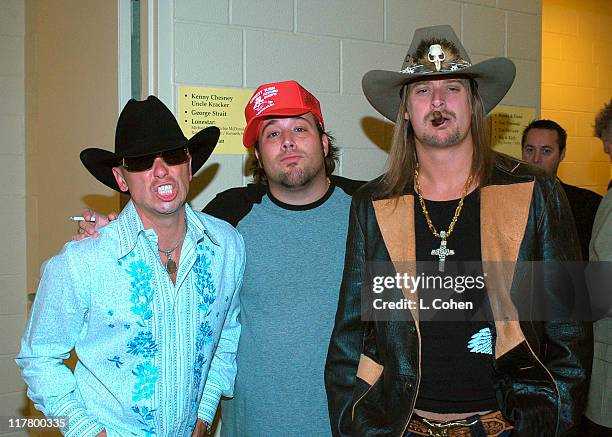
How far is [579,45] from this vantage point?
16.9 ft

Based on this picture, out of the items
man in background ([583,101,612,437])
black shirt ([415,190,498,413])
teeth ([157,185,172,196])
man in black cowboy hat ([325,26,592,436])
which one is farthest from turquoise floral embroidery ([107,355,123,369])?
man in background ([583,101,612,437])

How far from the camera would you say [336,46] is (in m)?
2.75

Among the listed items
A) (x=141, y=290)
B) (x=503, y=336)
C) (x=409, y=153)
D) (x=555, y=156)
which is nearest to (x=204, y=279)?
(x=141, y=290)

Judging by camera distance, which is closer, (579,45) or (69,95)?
(69,95)

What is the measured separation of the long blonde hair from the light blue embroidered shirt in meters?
0.65

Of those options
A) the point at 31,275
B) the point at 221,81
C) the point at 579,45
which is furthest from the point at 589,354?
the point at 579,45

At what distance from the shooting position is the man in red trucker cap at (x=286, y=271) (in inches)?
80.9

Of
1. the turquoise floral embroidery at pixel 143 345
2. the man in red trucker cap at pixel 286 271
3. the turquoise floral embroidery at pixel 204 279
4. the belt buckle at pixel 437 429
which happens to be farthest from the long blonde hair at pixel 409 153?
the turquoise floral embroidery at pixel 143 345

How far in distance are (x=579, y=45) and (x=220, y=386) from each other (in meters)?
4.43

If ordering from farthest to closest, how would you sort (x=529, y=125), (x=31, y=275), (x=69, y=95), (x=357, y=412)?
(x=31, y=275) < (x=529, y=125) < (x=69, y=95) < (x=357, y=412)

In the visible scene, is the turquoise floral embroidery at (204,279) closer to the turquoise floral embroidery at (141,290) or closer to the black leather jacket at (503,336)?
the turquoise floral embroidery at (141,290)

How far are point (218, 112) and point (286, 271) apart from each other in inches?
29.9

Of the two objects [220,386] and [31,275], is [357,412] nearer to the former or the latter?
[220,386]

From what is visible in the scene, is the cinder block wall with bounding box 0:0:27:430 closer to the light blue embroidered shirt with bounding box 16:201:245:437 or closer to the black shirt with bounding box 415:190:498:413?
the light blue embroidered shirt with bounding box 16:201:245:437
